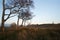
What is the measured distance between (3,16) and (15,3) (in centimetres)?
269

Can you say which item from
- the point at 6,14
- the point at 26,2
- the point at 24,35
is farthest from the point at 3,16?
the point at 24,35

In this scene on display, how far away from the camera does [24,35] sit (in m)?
15.2

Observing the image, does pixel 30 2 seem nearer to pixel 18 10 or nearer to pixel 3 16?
pixel 18 10

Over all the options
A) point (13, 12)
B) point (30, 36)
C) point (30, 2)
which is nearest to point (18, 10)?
point (13, 12)

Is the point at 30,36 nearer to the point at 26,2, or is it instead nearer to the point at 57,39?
the point at 57,39

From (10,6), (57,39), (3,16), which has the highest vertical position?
(10,6)

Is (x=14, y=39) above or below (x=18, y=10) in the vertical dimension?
below

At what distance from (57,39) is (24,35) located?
136 inches

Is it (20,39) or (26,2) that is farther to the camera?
(26,2)

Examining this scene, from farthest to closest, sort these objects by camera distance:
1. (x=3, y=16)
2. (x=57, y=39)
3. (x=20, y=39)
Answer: (x=3, y=16) → (x=57, y=39) → (x=20, y=39)

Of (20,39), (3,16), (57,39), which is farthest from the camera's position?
(3,16)

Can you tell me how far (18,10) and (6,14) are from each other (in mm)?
2171

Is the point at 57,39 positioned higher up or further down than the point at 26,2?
further down

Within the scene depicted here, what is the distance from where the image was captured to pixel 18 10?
897 inches
